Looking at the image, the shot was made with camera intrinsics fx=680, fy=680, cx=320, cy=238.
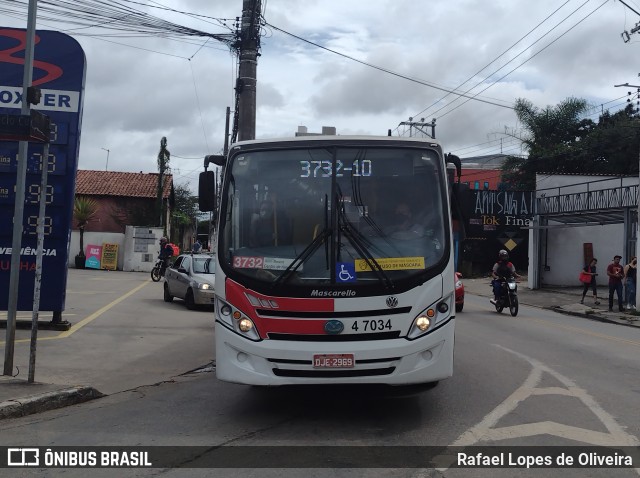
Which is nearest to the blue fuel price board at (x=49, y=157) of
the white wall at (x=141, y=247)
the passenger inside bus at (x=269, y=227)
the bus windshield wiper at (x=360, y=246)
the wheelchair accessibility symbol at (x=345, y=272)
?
the passenger inside bus at (x=269, y=227)

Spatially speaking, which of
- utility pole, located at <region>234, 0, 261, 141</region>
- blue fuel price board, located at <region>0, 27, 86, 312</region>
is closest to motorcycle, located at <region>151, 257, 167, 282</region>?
utility pole, located at <region>234, 0, 261, 141</region>

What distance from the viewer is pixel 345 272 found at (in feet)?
21.4

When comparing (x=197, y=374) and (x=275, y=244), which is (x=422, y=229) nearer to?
(x=275, y=244)

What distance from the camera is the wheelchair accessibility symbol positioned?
6500mm

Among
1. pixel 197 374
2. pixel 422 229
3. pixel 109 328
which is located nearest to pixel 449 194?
pixel 422 229

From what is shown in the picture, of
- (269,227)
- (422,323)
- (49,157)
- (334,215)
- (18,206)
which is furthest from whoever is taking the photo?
(49,157)

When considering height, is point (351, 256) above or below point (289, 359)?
above

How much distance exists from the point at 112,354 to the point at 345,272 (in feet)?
19.4

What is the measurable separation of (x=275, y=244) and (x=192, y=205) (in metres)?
61.9

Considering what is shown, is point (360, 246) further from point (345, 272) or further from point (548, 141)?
point (548, 141)

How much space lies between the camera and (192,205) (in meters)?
67.4

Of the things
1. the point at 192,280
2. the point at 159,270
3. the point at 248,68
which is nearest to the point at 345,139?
the point at 248,68

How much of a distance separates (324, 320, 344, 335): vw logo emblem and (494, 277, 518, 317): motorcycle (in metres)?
13.4

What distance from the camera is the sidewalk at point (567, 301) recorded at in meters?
20.8
